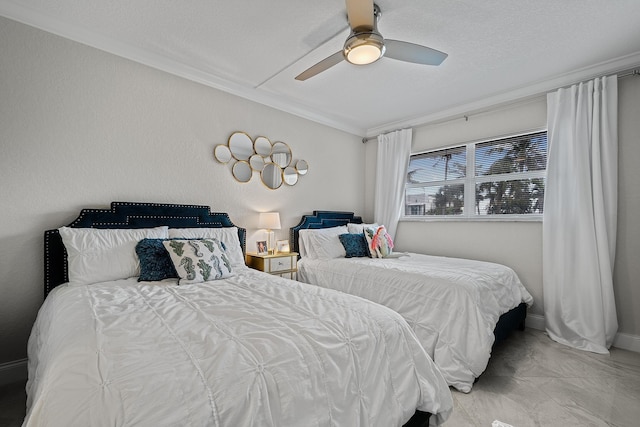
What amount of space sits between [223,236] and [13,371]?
5.48 ft

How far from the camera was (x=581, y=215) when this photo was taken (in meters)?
2.69

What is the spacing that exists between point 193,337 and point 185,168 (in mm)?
2074

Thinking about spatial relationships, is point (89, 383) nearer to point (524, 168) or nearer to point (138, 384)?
point (138, 384)

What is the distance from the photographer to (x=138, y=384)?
2.57 feet

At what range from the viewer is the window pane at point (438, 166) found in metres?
3.77

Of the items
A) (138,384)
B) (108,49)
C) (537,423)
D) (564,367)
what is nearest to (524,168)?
(564,367)

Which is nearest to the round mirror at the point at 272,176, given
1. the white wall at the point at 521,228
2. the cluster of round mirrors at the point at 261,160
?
the cluster of round mirrors at the point at 261,160

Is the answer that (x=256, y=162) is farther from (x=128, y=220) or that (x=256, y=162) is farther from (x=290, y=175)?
(x=128, y=220)

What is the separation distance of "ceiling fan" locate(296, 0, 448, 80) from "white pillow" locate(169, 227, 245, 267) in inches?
69.5

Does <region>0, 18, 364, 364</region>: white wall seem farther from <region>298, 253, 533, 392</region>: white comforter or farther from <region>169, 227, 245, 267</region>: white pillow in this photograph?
<region>298, 253, 533, 392</region>: white comforter

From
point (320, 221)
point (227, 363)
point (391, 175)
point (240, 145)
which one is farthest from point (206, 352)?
point (391, 175)

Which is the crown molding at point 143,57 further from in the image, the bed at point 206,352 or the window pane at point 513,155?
the window pane at point 513,155

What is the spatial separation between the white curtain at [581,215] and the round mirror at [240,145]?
3175mm

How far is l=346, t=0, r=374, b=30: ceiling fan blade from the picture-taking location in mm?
1572
